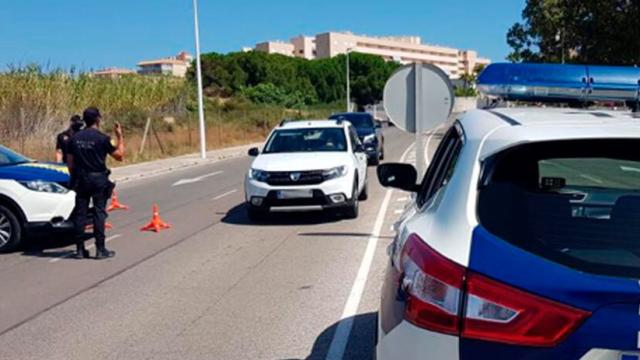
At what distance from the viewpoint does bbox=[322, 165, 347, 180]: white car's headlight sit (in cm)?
1139

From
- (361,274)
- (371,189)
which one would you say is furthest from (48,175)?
(371,189)

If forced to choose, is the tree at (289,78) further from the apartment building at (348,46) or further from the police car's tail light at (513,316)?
the police car's tail light at (513,316)

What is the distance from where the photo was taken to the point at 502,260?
2.22 m

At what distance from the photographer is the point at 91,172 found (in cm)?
883

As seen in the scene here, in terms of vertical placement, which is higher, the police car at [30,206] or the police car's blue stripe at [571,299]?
the police car's blue stripe at [571,299]

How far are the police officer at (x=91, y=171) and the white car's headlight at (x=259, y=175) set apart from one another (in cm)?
279

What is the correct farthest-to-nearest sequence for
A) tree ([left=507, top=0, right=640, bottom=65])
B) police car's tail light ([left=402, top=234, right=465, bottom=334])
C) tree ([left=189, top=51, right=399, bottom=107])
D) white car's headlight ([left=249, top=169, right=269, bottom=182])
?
tree ([left=189, top=51, right=399, bottom=107]), tree ([left=507, top=0, right=640, bottom=65]), white car's headlight ([left=249, top=169, right=269, bottom=182]), police car's tail light ([left=402, top=234, right=465, bottom=334])

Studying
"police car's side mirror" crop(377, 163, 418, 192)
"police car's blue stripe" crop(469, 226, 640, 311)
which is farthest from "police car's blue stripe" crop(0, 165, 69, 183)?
"police car's blue stripe" crop(469, 226, 640, 311)

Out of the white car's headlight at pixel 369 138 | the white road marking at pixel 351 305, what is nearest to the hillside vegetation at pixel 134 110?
the white car's headlight at pixel 369 138

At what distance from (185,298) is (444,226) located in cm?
488

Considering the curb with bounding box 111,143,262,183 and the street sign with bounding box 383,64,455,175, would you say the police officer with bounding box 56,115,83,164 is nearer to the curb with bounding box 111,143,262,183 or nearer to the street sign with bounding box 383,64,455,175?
the street sign with bounding box 383,64,455,175

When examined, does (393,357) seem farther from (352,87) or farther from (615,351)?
(352,87)

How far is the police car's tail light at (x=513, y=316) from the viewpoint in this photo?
2.12 meters

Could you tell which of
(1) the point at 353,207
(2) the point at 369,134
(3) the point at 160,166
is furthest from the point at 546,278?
(3) the point at 160,166
